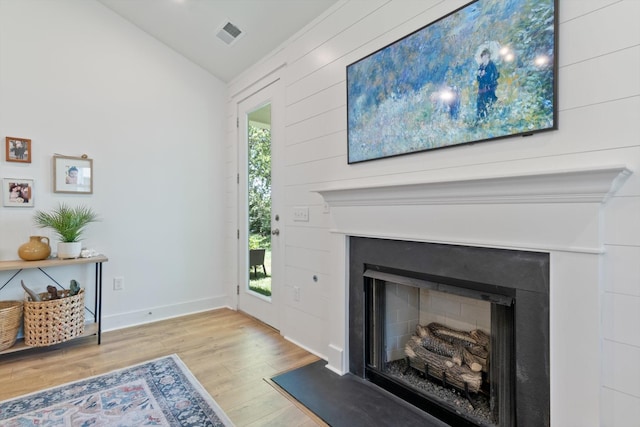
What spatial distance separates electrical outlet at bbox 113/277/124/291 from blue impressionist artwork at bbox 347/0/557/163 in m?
2.48

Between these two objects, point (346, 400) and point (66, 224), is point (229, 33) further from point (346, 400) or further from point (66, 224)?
point (346, 400)

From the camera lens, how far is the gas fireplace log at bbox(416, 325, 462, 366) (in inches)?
68.7

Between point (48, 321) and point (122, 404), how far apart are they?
114cm

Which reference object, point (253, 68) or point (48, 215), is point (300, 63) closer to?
point (253, 68)

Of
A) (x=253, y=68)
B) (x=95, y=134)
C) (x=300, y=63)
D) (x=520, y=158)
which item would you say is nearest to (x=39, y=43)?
(x=95, y=134)

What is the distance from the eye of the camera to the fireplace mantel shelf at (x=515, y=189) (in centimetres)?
112

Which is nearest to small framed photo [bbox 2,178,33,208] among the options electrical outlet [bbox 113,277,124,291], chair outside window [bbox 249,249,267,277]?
electrical outlet [bbox 113,277,124,291]

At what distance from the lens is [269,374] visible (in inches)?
85.4

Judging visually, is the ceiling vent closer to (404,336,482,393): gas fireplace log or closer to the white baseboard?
the white baseboard

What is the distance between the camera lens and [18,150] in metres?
2.59

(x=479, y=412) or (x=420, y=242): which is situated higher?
(x=420, y=242)

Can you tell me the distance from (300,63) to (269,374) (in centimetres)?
232

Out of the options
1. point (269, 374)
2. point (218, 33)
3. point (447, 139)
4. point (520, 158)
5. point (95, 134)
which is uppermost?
point (218, 33)

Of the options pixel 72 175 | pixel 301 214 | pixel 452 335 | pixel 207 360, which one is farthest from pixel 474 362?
pixel 72 175
